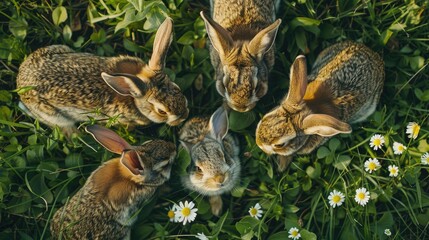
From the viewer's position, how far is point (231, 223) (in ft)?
18.3

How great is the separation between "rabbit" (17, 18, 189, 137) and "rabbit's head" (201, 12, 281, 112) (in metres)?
0.44

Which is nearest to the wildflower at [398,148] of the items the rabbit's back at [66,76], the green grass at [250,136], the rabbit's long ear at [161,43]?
the green grass at [250,136]

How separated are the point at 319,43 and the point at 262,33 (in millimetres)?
1035

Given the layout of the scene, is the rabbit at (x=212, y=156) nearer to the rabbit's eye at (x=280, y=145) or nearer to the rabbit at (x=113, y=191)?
the rabbit at (x=113, y=191)

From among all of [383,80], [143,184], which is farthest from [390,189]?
[143,184]

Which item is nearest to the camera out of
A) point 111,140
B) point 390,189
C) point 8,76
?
point 111,140

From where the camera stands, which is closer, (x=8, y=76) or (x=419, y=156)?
(x=419, y=156)

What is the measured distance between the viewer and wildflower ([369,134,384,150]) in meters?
5.39

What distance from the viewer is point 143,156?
5.08 meters

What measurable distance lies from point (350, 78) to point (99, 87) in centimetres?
241

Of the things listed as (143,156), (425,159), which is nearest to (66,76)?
(143,156)

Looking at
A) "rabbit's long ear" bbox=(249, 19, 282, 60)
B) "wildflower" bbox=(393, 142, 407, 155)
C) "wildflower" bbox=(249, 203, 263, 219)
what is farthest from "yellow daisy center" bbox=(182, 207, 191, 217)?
"wildflower" bbox=(393, 142, 407, 155)

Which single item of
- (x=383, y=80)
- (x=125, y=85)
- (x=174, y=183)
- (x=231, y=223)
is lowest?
(x=231, y=223)

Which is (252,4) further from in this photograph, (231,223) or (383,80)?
(231,223)
